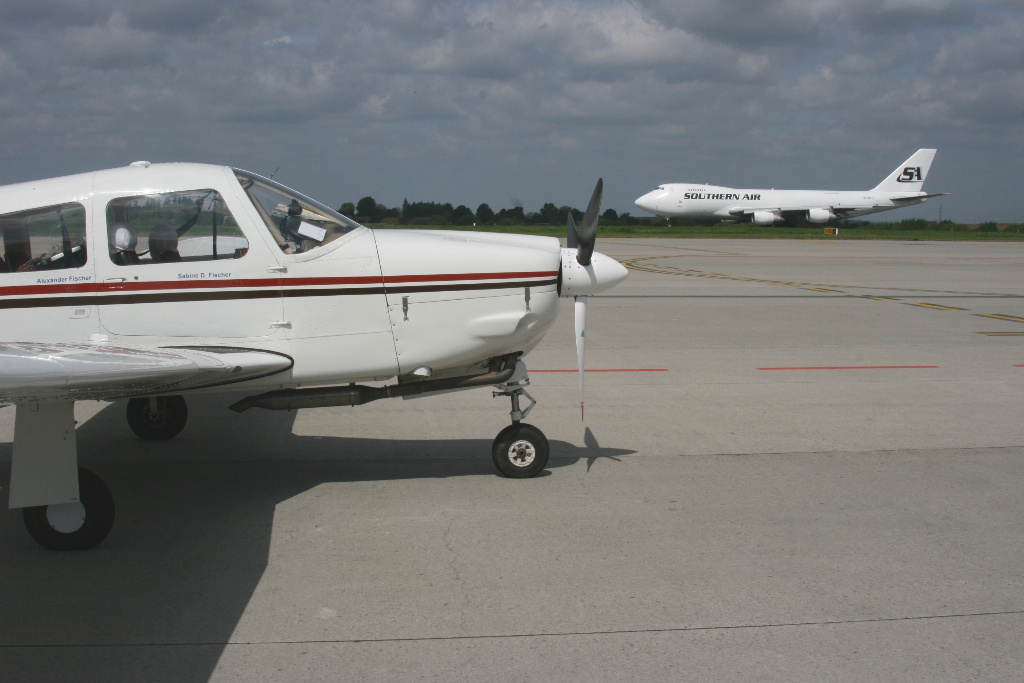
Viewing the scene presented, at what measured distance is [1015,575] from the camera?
13.4 ft

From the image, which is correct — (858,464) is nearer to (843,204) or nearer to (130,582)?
(130,582)

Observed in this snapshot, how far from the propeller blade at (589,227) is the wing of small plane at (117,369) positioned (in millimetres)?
1973

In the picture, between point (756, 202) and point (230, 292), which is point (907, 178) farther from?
point (230, 292)

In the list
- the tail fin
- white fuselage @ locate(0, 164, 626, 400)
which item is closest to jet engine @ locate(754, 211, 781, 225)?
the tail fin

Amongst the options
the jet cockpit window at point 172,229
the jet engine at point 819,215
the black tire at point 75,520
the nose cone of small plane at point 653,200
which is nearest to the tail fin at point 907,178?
the jet engine at point 819,215

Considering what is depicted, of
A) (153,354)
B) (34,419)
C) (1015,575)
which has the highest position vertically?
(153,354)

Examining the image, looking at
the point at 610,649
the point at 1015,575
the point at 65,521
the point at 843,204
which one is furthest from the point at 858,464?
the point at 843,204

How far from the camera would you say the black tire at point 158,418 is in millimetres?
6434

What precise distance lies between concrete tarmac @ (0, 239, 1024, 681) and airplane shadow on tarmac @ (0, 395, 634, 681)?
0.02 meters

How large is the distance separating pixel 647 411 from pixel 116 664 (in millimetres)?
5154

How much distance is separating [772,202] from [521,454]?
186ft

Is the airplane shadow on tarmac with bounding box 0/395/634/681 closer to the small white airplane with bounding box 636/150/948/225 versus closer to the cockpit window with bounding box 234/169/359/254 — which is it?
the cockpit window with bounding box 234/169/359/254

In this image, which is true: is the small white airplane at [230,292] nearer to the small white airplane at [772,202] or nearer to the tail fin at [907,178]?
the small white airplane at [772,202]

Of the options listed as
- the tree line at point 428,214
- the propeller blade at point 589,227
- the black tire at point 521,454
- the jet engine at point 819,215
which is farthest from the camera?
the jet engine at point 819,215
